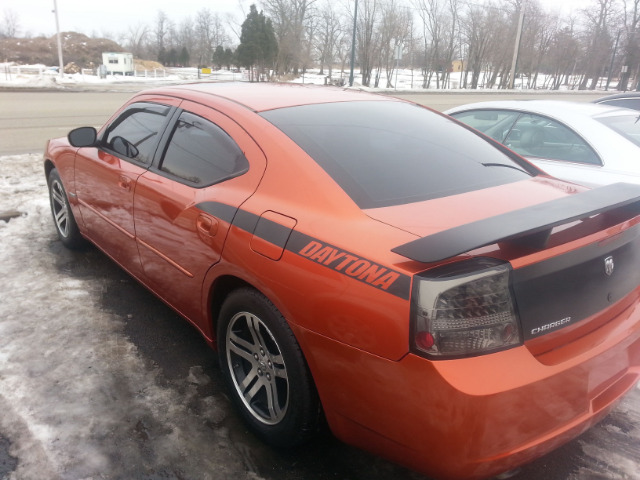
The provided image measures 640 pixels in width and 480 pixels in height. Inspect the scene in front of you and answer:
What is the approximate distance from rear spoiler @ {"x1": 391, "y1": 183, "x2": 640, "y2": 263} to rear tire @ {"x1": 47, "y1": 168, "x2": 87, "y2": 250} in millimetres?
3631

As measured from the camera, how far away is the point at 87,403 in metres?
2.70

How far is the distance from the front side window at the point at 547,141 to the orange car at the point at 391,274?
1.65m

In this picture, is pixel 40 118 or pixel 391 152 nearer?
pixel 391 152

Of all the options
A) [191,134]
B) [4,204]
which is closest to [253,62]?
[4,204]

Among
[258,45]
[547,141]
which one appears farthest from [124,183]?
[258,45]

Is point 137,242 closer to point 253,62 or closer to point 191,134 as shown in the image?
point 191,134

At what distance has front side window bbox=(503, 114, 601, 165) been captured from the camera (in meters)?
4.32

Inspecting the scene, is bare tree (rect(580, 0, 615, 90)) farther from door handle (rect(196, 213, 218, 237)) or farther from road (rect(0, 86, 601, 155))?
door handle (rect(196, 213, 218, 237))

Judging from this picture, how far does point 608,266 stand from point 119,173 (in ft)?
9.25

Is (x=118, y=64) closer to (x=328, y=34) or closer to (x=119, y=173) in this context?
(x=328, y=34)

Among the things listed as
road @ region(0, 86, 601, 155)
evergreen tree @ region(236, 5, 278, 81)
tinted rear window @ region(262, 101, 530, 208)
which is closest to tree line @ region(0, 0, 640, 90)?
evergreen tree @ region(236, 5, 278, 81)

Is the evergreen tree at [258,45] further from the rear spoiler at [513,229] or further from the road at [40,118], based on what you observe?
the rear spoiler at [513,229]

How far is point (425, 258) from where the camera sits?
1.63 metres

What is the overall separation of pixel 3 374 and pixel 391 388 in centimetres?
228
